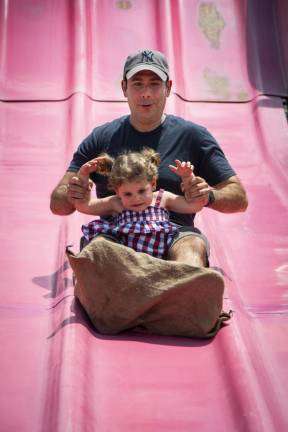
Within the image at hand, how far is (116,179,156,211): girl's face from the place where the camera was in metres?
2.03

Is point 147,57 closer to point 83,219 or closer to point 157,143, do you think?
point 157,143

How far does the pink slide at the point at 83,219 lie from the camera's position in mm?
1610

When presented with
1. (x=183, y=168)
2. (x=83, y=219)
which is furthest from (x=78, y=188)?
(x=83, y=219)

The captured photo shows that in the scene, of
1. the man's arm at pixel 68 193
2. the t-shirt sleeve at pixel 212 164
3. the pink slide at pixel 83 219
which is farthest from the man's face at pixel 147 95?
the pink slide at pixel 83 219

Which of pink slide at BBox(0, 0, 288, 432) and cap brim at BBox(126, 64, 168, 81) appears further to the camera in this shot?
cap brim at BBox(126, 64, 168, 81)

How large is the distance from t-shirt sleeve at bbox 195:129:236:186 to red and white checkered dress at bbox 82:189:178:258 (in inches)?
10.6

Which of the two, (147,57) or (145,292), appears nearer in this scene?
(145,292)

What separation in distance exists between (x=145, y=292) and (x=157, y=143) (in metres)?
0.65

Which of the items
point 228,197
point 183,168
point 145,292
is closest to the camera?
point 145,292

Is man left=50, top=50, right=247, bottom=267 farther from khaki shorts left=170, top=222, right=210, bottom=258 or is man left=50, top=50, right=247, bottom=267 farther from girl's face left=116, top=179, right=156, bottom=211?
girl's face left=116, top=179, right=156, bottom=211

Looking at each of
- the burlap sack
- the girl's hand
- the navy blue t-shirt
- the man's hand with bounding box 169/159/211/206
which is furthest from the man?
the burlap sack

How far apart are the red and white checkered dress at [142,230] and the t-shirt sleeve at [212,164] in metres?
0.27

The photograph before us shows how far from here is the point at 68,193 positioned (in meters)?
2.14

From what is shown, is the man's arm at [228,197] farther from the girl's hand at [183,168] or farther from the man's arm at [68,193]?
the man's arm at [68,193]
